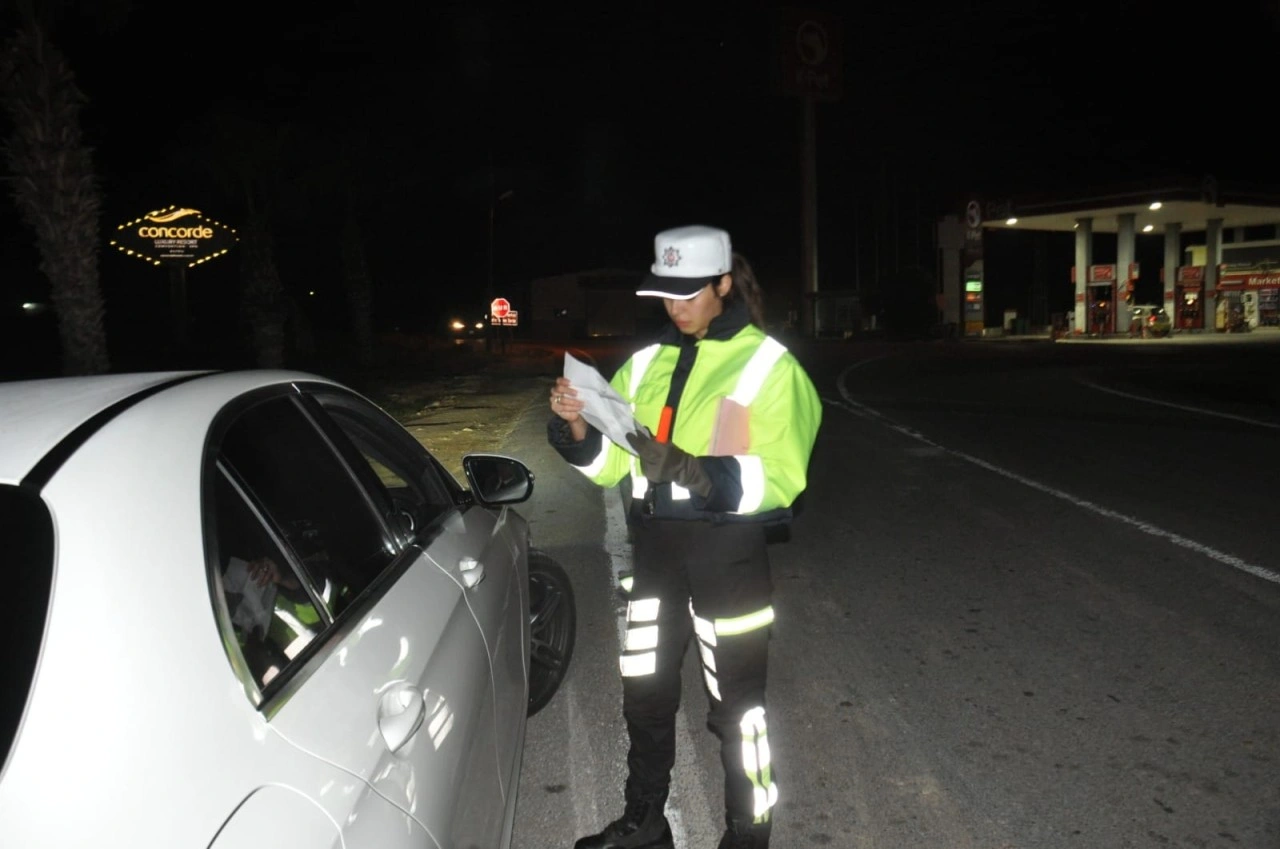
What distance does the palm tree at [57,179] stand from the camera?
12227mm

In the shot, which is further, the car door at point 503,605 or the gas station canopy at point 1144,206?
the gas station canopy at point 1144,206

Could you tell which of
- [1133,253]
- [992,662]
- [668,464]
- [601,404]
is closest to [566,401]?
[601,404]

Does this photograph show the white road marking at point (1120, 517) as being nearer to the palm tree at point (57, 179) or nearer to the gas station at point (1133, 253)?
the palm tree at point (57, 179)

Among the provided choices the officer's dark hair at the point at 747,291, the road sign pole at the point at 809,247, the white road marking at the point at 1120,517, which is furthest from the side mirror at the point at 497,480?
the road sign pole at the point at 809,247

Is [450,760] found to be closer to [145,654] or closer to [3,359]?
[145,654]

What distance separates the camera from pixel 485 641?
285 centimetres

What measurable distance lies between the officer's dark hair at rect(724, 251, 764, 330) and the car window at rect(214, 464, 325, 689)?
5.18ft

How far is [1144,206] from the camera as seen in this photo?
42500 mm

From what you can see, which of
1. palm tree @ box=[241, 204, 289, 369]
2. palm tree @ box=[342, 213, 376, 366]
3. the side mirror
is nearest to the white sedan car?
the side mirror

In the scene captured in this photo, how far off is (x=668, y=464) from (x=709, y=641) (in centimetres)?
64

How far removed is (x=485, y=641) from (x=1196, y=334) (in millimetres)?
48986

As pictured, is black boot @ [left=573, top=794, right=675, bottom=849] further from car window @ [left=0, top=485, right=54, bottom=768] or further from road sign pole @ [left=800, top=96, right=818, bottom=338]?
road sign pole @ [left=800, top=96, right=818, bottom=338]

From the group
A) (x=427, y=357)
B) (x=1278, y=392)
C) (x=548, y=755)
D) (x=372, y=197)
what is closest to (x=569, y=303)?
(x=427, y=357)

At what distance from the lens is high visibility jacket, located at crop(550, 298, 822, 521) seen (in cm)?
302
